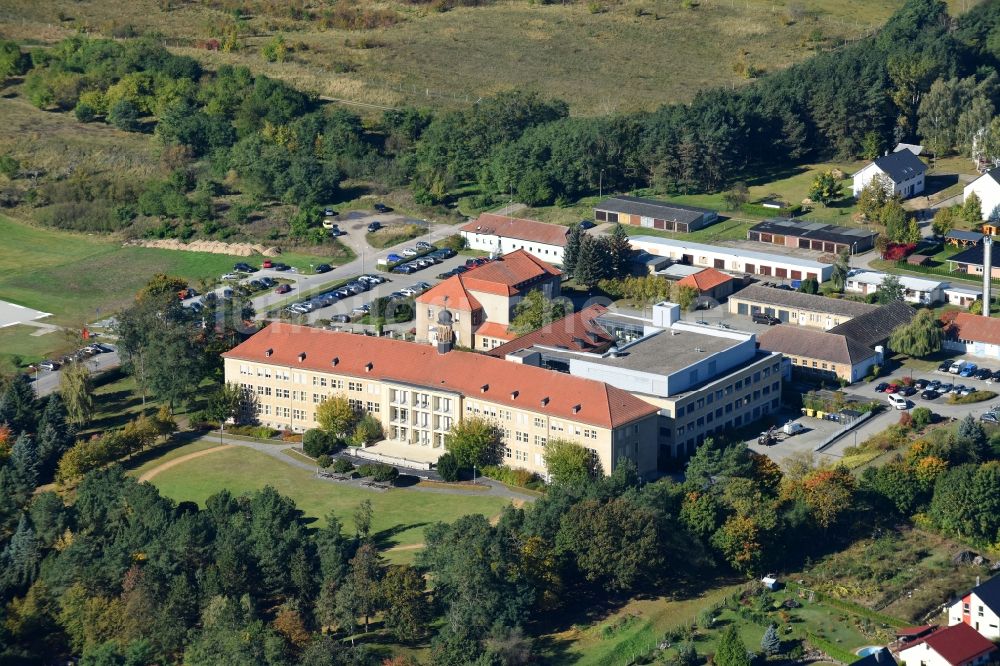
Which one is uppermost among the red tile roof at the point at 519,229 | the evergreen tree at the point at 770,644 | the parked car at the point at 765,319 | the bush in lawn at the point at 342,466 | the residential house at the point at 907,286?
the red tile roof at the point at 519,229

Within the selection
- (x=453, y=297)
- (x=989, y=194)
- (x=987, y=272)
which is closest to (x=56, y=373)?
(x=453, y=297)

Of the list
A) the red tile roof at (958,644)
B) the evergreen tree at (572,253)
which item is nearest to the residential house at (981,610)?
the red tile roof at (958,644)

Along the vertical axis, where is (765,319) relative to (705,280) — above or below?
below

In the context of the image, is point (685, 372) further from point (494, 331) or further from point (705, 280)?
point (705, 280)

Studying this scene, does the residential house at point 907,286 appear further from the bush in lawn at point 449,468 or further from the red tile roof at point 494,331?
the bush in lawn at point 449,468

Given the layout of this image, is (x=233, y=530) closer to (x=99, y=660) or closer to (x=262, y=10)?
(x=99, y=660)

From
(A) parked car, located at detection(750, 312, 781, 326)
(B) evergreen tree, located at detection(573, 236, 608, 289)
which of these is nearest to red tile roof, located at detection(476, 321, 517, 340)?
(B) evergreen tree, located at detection(573, 236, 608, 289)

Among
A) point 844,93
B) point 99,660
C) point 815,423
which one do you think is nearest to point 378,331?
point 815,423
